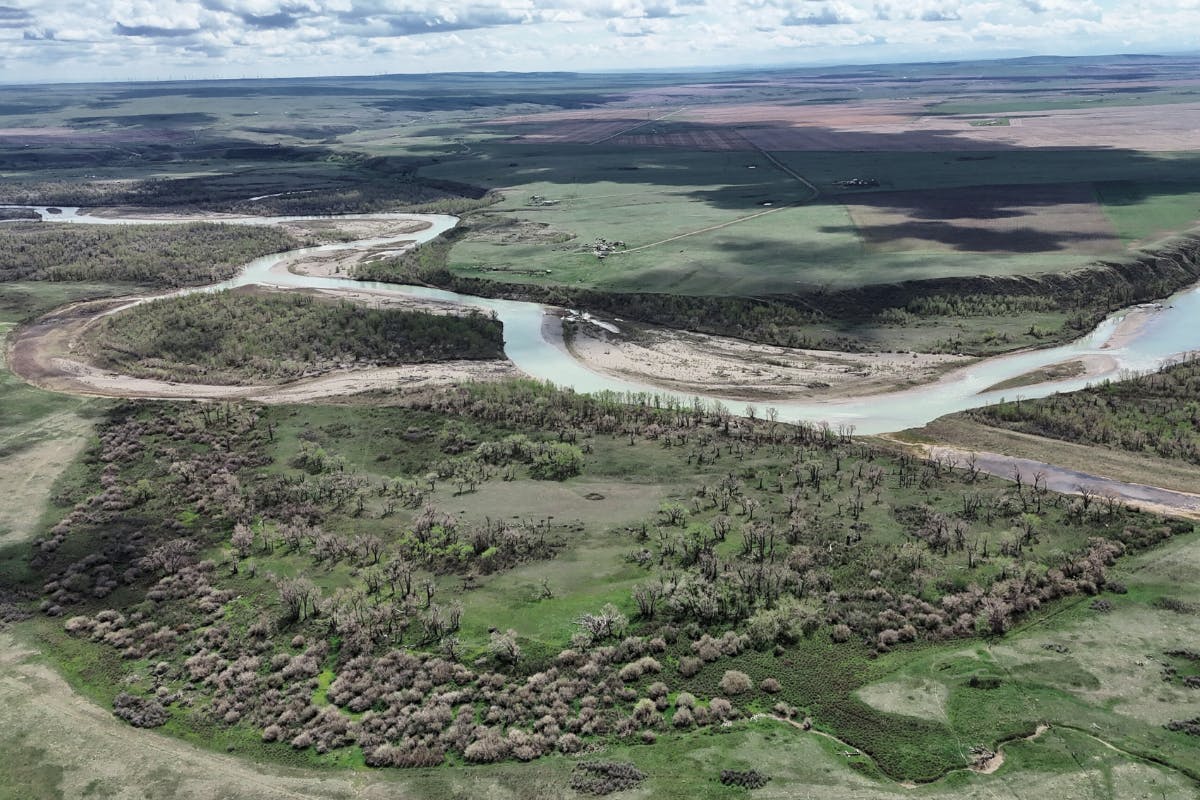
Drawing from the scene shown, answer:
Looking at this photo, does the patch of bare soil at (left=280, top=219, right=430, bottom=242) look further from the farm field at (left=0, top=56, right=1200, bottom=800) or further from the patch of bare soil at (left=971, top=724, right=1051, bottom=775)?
the patch of bare soil at (left=971, top=724, right=1051, bottom=775)

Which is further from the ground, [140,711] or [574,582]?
[574,582]

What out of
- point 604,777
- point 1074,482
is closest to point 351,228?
point 1074,482

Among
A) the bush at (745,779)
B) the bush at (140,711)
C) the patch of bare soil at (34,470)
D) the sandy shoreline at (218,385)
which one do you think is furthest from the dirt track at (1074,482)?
the patch of bare soil at (34,470)

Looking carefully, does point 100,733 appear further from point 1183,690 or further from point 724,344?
point 724,344

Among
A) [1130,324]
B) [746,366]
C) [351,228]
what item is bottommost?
[746,366]

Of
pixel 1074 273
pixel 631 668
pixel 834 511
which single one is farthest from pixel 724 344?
pixel 631 668

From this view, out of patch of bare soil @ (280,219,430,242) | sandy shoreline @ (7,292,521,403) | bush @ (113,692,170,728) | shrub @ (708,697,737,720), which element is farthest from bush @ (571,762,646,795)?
patch of bare soil @ (280,219,430,242)

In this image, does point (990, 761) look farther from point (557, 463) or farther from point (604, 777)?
point (557, 463)
